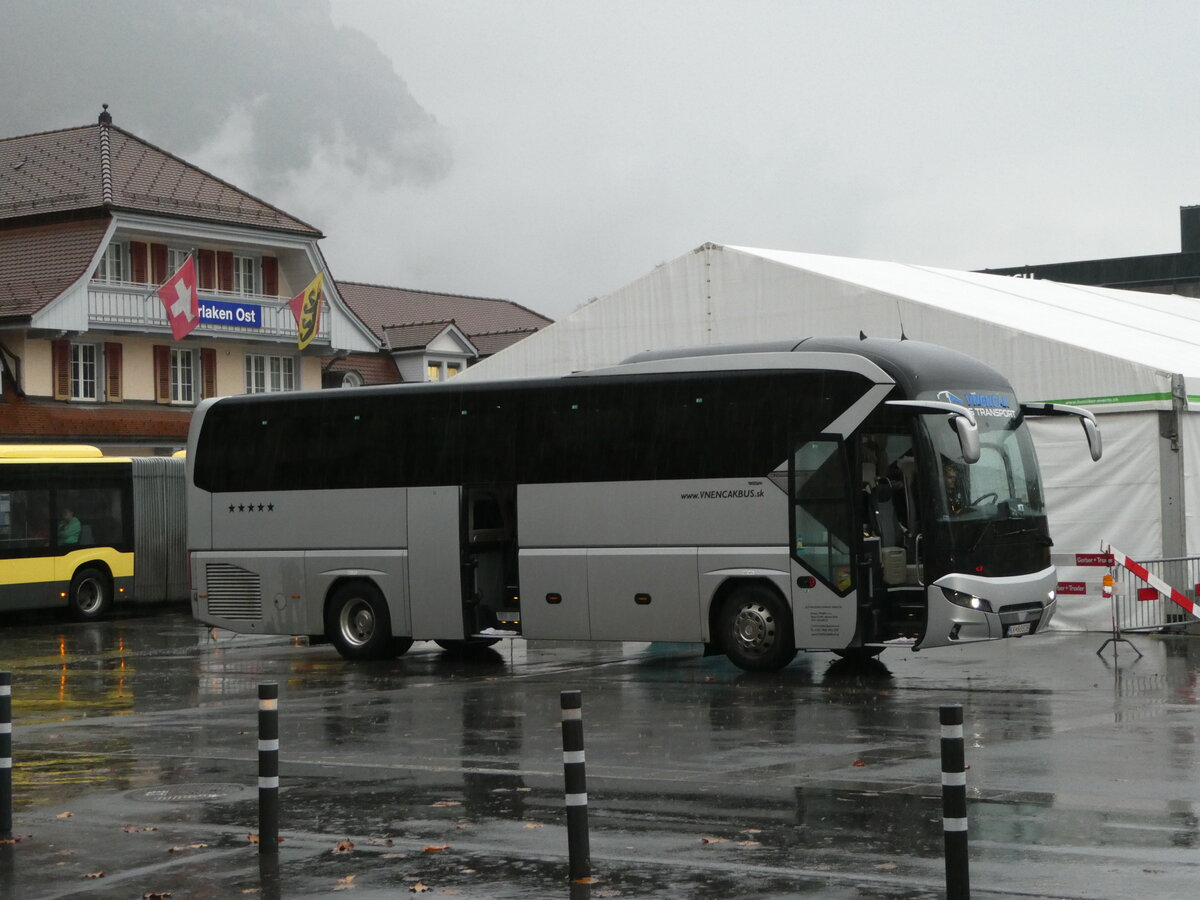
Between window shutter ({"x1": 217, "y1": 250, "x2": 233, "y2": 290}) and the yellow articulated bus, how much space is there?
68.6 ft

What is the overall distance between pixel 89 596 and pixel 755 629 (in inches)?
713

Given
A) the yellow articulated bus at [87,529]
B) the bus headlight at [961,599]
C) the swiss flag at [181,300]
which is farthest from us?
the swiss flag at [181,300]

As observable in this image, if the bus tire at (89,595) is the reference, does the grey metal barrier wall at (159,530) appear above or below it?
above

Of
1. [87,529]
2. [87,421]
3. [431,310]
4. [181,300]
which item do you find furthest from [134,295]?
[431,310]

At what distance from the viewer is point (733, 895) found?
8.28 m

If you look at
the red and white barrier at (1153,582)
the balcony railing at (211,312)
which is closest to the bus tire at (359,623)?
the red and white barrier at (1153,582)

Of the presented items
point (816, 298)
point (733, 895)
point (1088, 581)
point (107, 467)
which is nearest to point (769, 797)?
point (733, 895)

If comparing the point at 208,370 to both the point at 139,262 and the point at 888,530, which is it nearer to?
the point at 139,262

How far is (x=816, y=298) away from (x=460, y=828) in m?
18.1

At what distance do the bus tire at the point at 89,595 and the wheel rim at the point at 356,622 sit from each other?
11.8 metres

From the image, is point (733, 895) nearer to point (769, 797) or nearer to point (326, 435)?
point (769, 797)

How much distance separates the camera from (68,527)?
33.4m

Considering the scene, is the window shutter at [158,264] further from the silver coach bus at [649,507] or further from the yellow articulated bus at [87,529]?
the silver coach bus at [649,507]

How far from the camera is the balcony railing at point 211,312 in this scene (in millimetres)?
51312
